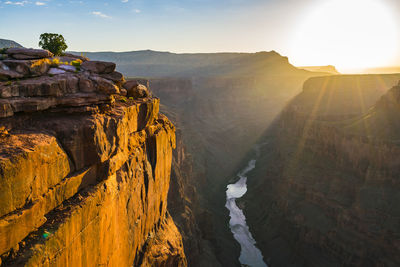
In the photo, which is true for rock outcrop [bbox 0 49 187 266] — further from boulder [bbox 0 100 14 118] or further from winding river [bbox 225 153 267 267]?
winding river [bbox 225 153 267 267]

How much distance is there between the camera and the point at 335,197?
50.8 metres

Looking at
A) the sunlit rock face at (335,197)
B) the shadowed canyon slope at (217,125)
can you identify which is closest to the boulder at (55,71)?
the shadowed canyon slope at (217,125)

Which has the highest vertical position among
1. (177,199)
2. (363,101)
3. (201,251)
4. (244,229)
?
(363,101)

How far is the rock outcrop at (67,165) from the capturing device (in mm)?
9164

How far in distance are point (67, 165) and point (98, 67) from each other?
6.64 meters

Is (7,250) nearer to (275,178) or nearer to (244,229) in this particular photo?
(244,229)

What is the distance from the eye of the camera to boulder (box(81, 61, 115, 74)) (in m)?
15.7

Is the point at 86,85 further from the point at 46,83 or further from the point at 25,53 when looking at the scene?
the point at 25,53

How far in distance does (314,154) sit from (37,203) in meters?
61.1

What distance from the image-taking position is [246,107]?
14625 centimetres

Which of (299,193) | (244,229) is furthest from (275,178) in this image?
(244,229)

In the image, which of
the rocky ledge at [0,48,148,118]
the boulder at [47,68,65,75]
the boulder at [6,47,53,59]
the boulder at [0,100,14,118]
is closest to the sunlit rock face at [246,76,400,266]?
the rocky ledge at [0,48,148,118]

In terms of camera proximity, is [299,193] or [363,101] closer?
[299,193]

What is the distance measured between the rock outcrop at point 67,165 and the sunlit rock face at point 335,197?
37049mm
